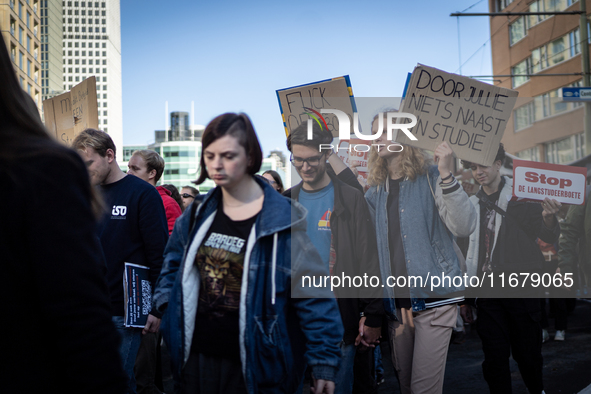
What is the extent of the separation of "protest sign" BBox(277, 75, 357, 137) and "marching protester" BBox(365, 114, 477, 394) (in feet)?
1.74

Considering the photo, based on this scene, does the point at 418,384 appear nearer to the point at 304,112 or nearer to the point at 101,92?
the point at 304,112

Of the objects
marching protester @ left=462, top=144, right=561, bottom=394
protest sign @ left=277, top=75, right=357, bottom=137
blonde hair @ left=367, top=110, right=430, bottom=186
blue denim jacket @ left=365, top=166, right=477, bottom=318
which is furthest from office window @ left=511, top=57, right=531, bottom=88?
blue denim jacket @ left=365, top=166, right=477, bottom=318

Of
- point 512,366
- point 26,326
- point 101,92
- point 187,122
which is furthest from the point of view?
point 101,92

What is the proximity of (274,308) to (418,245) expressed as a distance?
1.67 meters

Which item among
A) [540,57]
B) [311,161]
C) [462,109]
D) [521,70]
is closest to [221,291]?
[311,161]

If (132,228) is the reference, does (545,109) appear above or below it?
above

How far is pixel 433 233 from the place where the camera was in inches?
143

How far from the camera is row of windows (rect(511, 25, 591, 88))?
28.2m

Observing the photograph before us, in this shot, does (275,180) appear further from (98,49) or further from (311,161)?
(98,49)

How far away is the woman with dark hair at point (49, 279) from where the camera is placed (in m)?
1.01

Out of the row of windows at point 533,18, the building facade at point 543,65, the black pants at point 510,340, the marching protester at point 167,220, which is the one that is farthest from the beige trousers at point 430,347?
the row of windows at point 533,18

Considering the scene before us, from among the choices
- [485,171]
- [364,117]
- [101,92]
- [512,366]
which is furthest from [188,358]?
[101,92]

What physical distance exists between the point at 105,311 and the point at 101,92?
182m

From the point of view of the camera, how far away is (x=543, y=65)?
30938 mm
